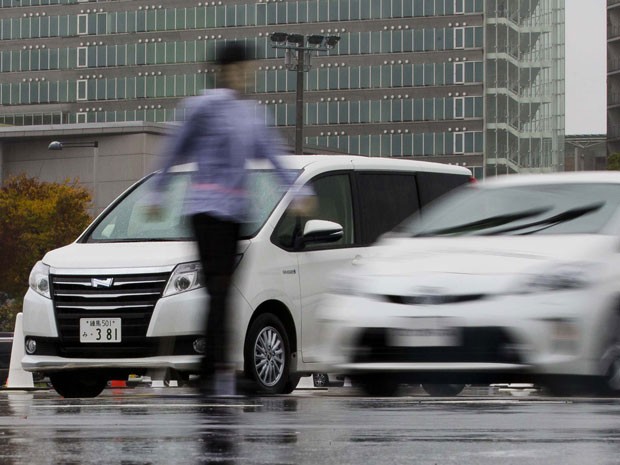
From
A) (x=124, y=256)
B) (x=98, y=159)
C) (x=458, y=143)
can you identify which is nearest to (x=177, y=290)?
(x=124, y=256)

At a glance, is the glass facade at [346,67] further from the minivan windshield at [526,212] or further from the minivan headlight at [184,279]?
the minivan windshield at [526,212]

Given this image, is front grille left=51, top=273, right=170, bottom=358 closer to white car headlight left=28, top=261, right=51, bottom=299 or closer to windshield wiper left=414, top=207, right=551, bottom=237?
white car headlight left=28, top=261, right=51, bottom=299

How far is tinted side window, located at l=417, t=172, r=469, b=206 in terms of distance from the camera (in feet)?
50.5

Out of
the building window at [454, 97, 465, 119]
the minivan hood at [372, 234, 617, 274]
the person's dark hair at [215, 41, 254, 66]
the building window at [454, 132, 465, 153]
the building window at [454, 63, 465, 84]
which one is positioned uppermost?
the building window at [454, 63, 465, 84]

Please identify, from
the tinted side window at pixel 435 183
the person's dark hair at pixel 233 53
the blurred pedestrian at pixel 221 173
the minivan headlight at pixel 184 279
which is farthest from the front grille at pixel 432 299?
the tinted side window at pixel 435 183

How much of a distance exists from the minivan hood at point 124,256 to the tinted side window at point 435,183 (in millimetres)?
2854

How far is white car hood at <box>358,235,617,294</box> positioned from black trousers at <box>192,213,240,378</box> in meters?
1.12

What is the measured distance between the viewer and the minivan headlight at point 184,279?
1270cm

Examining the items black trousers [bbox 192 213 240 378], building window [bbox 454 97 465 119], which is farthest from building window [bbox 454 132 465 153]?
black trousers [bbox 192 213 240 378]

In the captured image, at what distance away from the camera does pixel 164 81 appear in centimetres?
11775

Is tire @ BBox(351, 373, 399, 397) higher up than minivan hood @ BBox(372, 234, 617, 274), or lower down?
lower down

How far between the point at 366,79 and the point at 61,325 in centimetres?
10105

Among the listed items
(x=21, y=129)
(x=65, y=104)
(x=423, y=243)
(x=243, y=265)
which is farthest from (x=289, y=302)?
(x=65, y=104)

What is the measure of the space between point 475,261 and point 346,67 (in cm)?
10417
